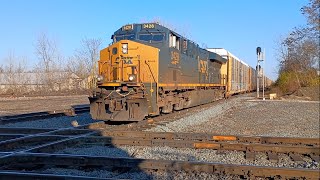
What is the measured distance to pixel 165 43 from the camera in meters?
11.7

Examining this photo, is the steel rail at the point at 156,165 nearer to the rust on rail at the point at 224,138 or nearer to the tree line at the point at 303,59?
the rust on rail at the point at 224,138

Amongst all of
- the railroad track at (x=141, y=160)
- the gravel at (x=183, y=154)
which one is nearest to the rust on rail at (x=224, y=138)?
the railroad track at (x=141, y=160)

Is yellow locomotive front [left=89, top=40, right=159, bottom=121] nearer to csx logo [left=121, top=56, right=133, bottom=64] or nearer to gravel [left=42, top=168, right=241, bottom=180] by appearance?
csx logo [left=121, top=56, right=133, bottom=64]

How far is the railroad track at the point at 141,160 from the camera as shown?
14.9 feet

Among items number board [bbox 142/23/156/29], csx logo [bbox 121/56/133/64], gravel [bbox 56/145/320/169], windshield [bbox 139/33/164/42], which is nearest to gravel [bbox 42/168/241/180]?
gravel [bbox 56/145/320/169]

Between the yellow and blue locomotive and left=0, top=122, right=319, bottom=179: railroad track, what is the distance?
1.79m

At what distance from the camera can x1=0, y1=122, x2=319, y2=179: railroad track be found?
4531 mm

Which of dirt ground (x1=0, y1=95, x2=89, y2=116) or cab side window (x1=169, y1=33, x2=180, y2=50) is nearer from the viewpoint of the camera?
cab side window (x1=169, y1=33, x2=180, y2=50)

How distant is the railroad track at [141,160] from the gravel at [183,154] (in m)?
0.15

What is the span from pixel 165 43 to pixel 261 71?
2321 cm

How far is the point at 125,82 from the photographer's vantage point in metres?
10.2

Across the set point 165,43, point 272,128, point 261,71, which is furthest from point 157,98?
point 261,71

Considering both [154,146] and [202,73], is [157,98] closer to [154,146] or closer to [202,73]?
[154,146]

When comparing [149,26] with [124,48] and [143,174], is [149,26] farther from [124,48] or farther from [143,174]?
[143,174]
